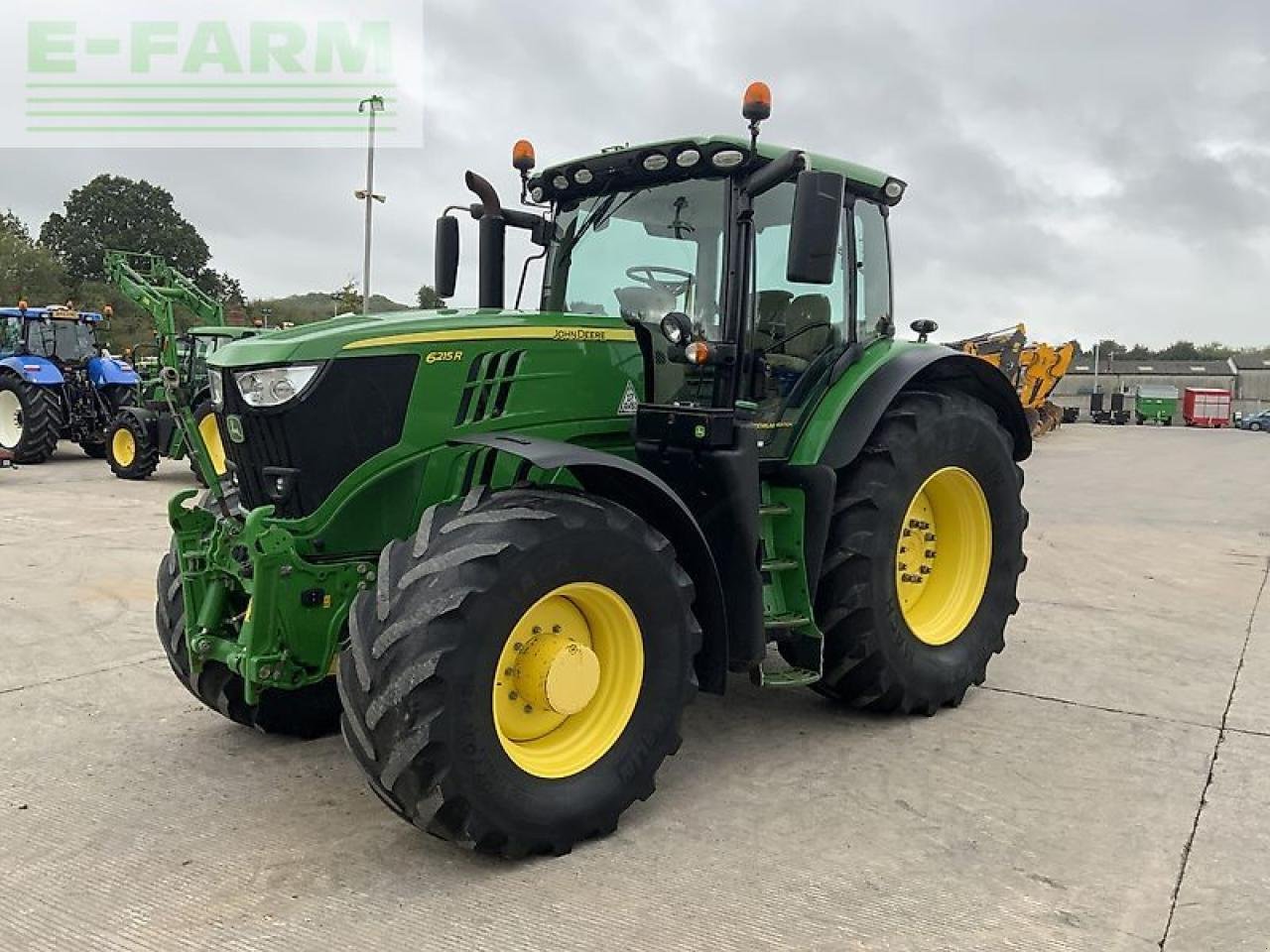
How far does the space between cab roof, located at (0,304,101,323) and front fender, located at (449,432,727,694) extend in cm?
1594

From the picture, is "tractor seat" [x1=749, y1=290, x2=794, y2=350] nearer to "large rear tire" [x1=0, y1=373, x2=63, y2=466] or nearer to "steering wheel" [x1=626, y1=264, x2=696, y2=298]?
"steering wheel" [x1=626, y1=264, x2=696, y2=298]

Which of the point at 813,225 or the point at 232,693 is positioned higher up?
the point at 813,225

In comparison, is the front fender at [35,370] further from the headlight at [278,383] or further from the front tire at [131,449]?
the headlight at [278,383]

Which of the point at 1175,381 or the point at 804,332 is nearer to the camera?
the point at 804,332

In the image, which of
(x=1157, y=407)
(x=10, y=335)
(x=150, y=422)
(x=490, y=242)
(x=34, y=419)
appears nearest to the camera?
(x=490, y=242)

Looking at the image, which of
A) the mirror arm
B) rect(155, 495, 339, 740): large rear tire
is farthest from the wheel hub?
the mirror arm

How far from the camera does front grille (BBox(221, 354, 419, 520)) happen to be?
11.3 feet

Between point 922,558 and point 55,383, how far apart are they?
1483 cm

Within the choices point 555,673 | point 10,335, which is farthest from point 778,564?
point 10,335

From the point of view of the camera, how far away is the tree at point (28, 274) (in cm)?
4688

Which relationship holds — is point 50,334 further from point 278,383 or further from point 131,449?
point 278,383

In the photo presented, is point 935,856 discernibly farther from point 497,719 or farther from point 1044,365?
point 1044,365

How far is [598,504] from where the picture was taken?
3.38 metres

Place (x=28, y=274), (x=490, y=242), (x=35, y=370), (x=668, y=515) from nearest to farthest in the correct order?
(x=668, y=515) < (x=490, y=242) < (x=35, y=370) < (x=28, y=274)
